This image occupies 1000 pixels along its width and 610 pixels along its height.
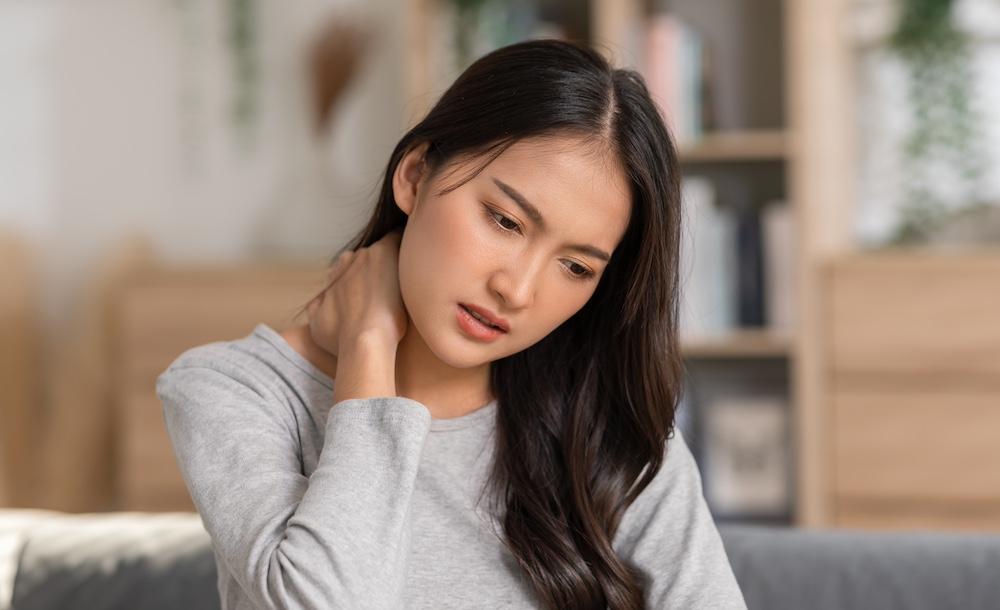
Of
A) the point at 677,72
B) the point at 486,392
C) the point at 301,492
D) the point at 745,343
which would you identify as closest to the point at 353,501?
the point at 301,492

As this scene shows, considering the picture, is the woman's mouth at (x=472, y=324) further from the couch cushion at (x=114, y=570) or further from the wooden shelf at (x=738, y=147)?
the wooden shelf at (x=738, y=147)

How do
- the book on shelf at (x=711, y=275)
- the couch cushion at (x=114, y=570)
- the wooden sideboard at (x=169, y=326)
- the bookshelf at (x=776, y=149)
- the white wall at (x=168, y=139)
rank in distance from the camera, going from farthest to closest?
the white wall at (x=168, y=139)
the wooden sideboard at (x=169, y=326)
the book on shelf at (x=711, y=275)
the bookshelf at (x=776, y=149)
the couch cushion at (x=114, y=570)

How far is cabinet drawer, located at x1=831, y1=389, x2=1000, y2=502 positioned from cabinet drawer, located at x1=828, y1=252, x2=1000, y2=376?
7 centimetres

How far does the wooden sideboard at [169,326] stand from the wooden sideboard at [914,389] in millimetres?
1406

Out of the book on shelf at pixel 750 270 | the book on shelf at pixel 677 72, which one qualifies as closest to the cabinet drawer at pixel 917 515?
the book on shelf at pixel 750 270

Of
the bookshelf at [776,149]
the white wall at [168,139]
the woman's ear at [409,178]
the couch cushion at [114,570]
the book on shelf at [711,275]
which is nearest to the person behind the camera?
the woman's ear at [409,178]

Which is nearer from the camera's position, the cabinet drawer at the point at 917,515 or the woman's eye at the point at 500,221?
the woman's eye at the point at 500,221

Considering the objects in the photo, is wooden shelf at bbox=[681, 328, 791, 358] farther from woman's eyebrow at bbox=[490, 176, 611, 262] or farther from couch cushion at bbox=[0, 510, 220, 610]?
woman's eyebrow at bbox=[490, 176, 611, 262]

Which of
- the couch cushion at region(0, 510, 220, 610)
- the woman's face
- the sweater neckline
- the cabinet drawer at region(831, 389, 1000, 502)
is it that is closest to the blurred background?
the cabinet drawer at region(831, 389, 1000, 502)

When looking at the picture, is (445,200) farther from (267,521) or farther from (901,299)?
(901,299)

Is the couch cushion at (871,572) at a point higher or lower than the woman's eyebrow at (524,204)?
lower

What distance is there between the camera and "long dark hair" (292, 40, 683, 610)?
118 cm

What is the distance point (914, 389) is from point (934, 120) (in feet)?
2.47

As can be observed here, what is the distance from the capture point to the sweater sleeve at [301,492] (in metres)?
1.02
